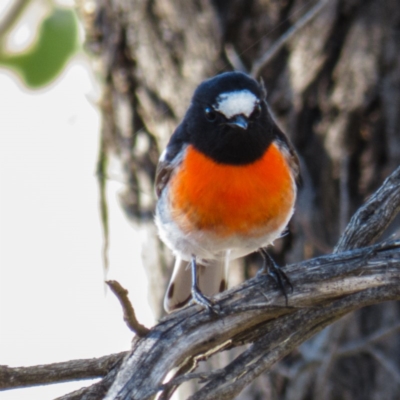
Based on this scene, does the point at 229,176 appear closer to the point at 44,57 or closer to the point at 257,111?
the point at 257,111

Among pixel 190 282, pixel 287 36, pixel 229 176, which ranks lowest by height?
pixel 190 282

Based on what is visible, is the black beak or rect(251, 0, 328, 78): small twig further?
rect(251, 0, 328, 78): small twig

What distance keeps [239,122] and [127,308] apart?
4.00ft

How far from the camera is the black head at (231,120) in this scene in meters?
3.23

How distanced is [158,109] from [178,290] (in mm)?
1008

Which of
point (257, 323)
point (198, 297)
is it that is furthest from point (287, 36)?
point (257, 323)

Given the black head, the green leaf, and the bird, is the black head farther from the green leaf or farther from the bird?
the green leaf

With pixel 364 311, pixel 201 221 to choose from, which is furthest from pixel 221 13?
pixel 364 311

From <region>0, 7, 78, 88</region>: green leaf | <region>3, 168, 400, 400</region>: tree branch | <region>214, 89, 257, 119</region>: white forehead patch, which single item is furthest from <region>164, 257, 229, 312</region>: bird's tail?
<region>3, 168, 400, 400</region>: tree branch

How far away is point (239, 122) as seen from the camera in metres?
3.22

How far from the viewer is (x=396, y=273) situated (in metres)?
2.41

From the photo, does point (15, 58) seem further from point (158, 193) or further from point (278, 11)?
point (278, 11)

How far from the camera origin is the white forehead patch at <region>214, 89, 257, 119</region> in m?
3.21

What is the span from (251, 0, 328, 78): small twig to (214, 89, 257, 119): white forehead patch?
0.82 meters
